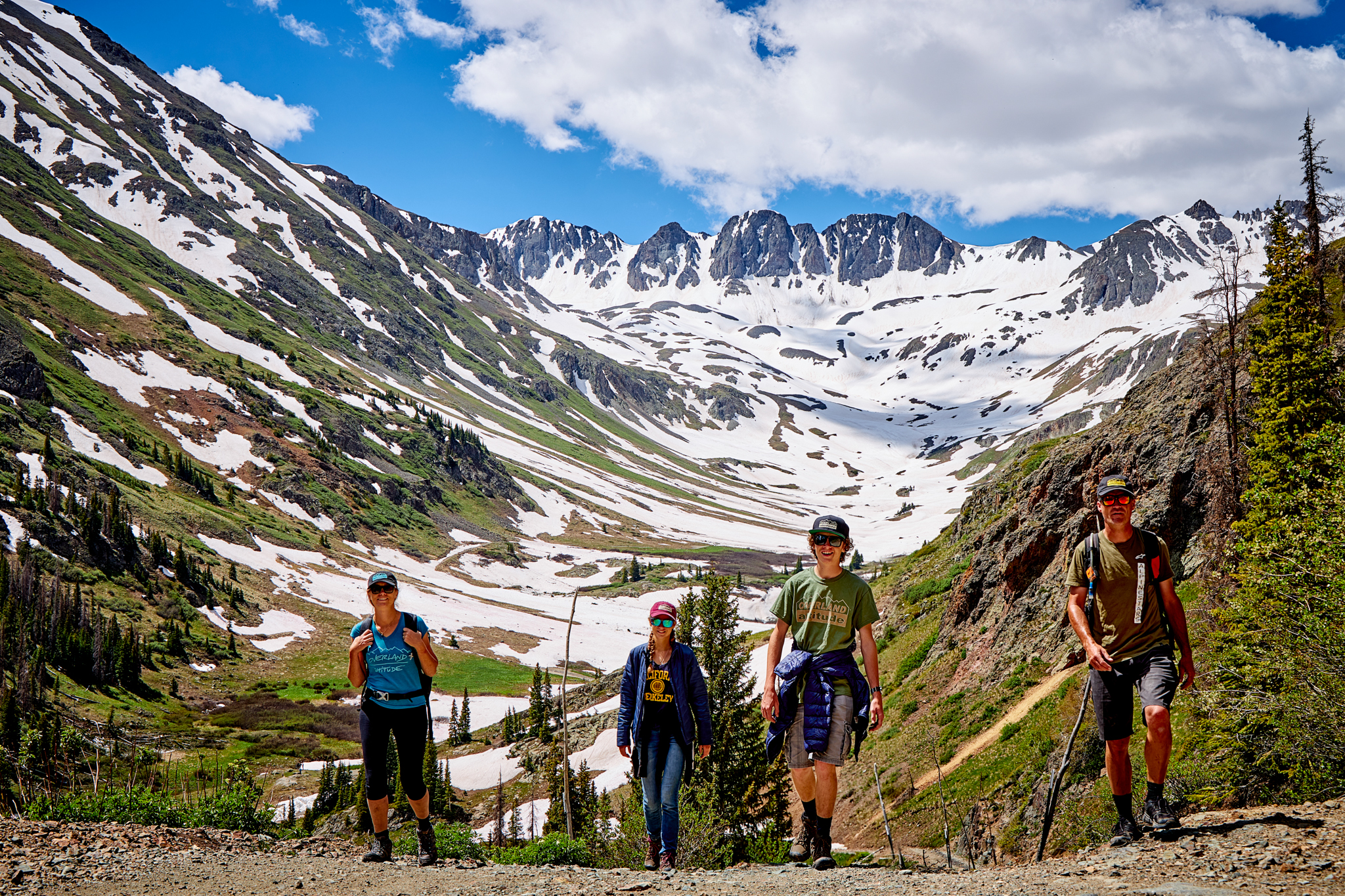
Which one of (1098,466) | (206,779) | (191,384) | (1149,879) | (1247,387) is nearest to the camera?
(1149,879)

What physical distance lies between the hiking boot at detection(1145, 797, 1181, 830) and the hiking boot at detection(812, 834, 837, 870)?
337 cm

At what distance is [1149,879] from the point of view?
20.8 feet

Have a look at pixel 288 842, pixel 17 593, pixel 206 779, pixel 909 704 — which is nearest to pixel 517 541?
pixel 17 593

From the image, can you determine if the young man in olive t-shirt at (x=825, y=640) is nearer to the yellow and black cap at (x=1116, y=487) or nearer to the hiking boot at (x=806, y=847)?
the hiking boot at (x=806, y=847)

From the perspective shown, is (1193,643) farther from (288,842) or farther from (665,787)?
(288,842)

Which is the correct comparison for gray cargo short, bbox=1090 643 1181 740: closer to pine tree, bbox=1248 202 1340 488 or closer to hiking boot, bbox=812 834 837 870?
hiking boot, bbox=812 834 837 870

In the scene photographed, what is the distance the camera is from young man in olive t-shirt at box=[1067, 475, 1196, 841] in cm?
728

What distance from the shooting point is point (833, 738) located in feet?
25.2

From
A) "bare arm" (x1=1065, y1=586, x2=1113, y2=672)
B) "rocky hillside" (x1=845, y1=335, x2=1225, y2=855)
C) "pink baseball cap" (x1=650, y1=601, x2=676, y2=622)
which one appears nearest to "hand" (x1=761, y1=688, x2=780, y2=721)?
"pink baseball cap" (x1=650, y1=601, x2=676, y2=622)

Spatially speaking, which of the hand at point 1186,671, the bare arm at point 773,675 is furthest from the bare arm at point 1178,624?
the bare arm at point 773,675

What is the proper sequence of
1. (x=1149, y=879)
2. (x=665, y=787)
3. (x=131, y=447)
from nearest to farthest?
(x=1149, y=879)
(x=665, y=787)
(x=131, y=447)

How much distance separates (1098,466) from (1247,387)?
473 centimetres

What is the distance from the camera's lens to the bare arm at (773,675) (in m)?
7.66

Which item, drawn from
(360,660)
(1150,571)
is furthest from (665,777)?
(1150,571)
